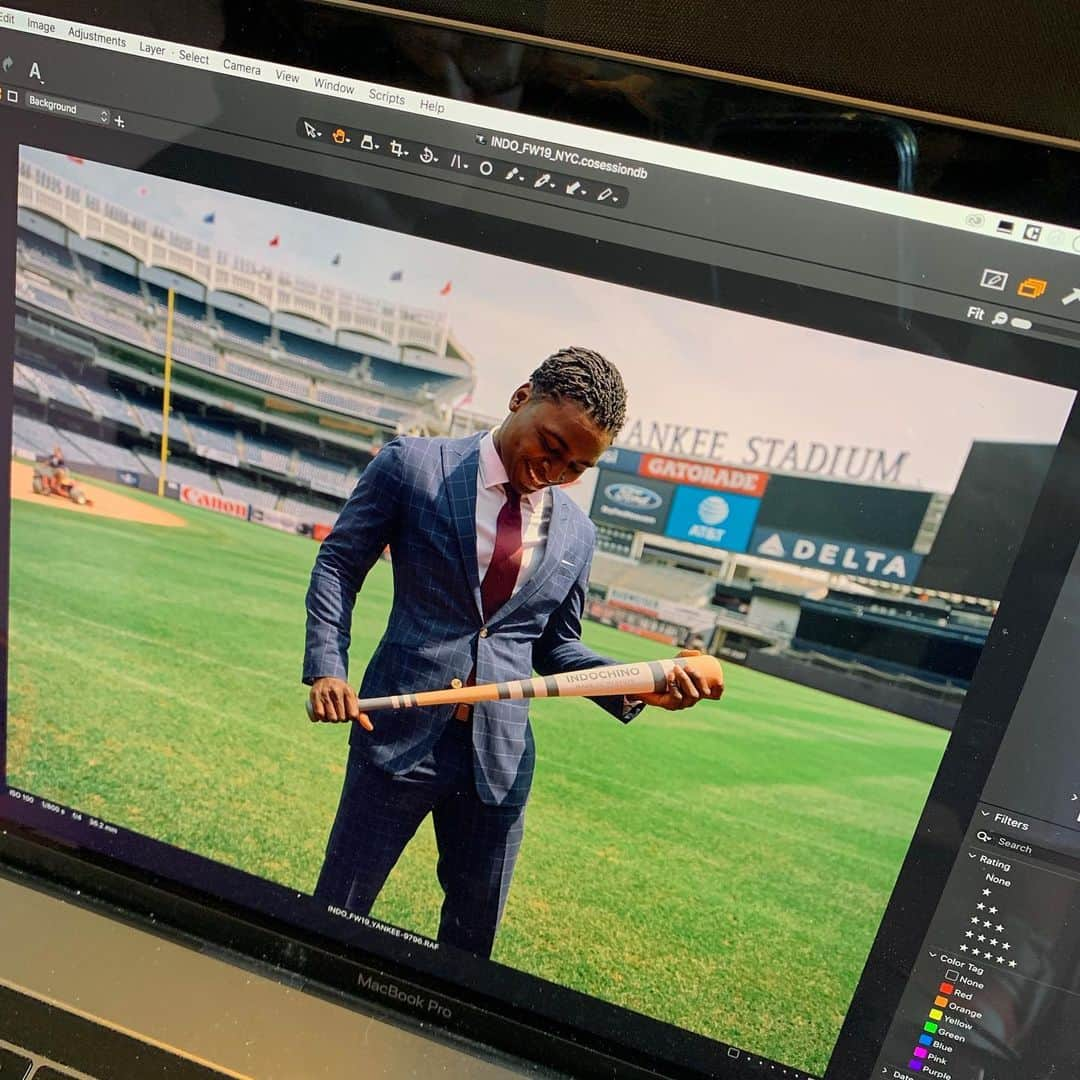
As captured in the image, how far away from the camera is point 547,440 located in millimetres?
479

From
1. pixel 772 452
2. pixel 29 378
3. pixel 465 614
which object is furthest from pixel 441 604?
pixel 29 378

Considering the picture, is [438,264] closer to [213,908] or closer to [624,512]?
[624,512]

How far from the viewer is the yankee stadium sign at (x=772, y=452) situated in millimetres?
444

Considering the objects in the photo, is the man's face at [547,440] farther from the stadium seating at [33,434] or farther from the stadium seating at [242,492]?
the stadium seating at [33,434]

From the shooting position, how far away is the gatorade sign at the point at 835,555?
45cm

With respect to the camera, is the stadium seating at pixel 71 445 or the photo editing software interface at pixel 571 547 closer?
the photo editing software interface at pixel 571 547

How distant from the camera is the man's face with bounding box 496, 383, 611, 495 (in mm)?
472

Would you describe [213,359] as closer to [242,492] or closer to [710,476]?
[242,492]

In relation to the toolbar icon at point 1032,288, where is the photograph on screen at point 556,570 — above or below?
below

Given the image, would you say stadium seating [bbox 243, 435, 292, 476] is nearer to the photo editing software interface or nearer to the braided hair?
the photo editing software interface

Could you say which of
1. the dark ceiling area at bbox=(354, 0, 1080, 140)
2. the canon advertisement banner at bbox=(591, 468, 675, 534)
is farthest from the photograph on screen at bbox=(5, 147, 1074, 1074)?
the dark ceiling area at bbox=(354, 0, 1080, 140)

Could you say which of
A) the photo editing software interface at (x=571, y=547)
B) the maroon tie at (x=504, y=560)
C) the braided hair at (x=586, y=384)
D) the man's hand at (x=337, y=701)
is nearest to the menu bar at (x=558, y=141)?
the photo editing software interface at (x=571, y=547)

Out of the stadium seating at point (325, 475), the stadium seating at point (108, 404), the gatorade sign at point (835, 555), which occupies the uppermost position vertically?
the gatorade sign at point (835, 555)

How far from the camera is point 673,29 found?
413 millimetres
